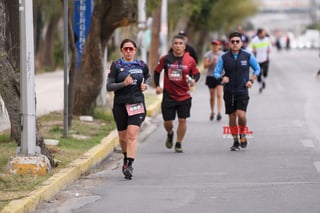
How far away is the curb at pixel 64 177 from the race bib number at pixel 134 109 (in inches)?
39.7

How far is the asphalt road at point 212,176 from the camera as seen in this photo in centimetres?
959

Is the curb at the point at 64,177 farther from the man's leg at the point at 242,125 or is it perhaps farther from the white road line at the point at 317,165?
the white road line at the point at 317,165

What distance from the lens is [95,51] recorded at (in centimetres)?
1772

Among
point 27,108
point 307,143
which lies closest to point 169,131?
point 307,143

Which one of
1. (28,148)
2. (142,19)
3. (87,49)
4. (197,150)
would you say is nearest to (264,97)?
(142,19)

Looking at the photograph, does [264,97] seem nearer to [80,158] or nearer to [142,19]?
[142,19]

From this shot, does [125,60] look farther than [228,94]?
No

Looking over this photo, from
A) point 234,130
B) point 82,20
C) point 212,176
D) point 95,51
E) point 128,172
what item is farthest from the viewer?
point 82,20

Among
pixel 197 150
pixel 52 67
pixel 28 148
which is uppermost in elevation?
pixel 28 148

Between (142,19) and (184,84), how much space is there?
9.91m

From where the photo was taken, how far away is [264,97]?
2586 centimetres

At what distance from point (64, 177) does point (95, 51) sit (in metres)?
7.09

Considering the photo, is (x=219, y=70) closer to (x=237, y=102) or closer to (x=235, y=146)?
(x=237, y=102)

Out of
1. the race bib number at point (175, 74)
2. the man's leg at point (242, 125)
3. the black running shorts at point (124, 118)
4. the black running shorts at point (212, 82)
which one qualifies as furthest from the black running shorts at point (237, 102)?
the black running shorts at point (212, 82)
